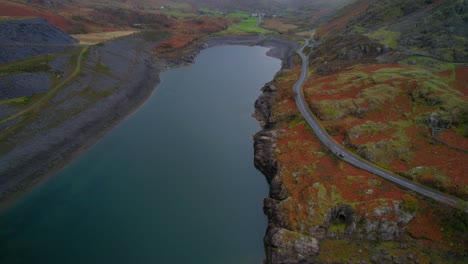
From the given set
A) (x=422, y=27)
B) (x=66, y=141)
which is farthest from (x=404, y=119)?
(x=66, y=141)

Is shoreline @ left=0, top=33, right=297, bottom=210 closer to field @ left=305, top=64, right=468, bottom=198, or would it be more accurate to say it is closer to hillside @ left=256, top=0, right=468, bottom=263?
hillside @ left=256, top=0, right=468, bottom=263

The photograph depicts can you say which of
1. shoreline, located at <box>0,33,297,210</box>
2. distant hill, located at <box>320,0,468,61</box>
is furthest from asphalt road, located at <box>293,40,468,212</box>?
shoreline, located at <box>0,33,297,210</box>

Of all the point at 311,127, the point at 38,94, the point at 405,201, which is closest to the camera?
the point at 405,201

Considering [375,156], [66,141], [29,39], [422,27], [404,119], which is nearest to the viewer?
[375,156]

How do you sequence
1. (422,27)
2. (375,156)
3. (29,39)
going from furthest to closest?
(422,27) → (29,39) → (375,156)

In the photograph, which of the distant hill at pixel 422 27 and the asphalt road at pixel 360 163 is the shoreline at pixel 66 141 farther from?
the distant hill at pixel 422 27

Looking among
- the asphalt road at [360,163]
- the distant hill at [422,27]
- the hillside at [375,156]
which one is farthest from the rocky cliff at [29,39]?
the distant hill at [422,27]

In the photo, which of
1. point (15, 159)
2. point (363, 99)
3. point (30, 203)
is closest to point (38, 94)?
point (15, 159)

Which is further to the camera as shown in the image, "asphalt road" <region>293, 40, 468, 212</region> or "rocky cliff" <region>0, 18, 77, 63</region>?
"rocky cliff" <region>0, 18, 77, 63</region>

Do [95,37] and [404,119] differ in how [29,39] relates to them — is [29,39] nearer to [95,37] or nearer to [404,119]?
[95,37]

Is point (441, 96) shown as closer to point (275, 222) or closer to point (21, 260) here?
point (275, 222)

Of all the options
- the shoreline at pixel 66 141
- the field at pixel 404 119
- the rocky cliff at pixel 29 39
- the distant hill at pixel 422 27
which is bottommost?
the shoreline at pixel 66 141
